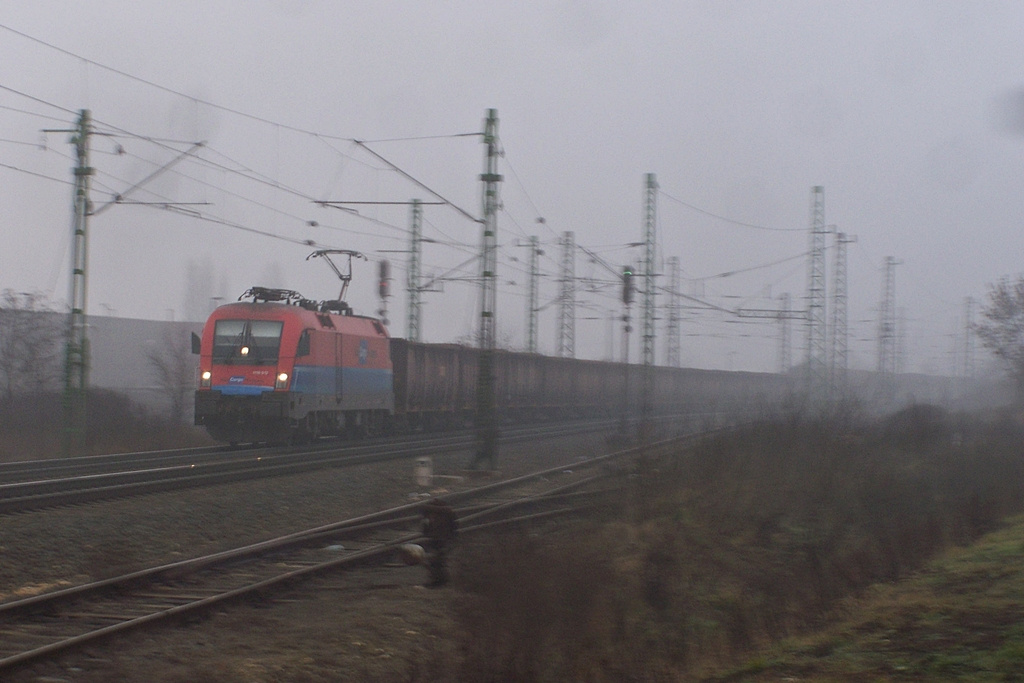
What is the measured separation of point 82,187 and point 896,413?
21.8 meters

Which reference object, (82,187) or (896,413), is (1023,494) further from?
(82,187)

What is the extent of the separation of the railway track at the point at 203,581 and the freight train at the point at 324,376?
33.8ft

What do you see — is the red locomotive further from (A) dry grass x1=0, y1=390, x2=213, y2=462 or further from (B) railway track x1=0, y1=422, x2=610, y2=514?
(A) dry grass x1=0, y1=390, x2=213, y2=462

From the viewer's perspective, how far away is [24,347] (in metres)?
33.2

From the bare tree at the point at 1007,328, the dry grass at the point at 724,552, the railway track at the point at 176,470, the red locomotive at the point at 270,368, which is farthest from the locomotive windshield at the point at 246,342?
the bare tree at the point at 1007,328

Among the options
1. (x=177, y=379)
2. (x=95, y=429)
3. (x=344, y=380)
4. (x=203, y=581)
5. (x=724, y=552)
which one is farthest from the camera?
(x=177, y=379)

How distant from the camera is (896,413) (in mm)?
26953

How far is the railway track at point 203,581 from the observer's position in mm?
7477

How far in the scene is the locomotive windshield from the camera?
2388 centimetres

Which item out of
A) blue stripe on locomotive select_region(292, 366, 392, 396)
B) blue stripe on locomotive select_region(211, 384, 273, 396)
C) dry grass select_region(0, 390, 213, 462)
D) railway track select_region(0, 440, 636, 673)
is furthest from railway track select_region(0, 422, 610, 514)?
dry grass select_region(0, 390, 213, 462)

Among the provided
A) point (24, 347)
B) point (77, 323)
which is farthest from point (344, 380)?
point (24, 347)

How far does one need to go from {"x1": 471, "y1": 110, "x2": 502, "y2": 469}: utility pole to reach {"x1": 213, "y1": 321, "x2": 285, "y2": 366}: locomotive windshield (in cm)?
692

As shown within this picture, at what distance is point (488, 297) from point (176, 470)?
22.0 ft

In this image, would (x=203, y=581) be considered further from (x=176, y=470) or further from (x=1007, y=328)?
(x=1007, y=328)
